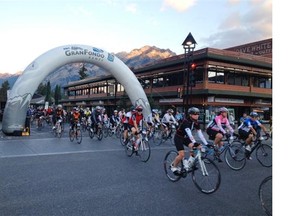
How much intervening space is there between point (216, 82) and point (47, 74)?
2075cm

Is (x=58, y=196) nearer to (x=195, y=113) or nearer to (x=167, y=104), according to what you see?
(x=195, y=113)

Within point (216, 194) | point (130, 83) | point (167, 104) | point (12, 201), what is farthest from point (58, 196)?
point (167, 104)

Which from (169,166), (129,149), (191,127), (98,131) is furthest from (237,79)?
(191,127)

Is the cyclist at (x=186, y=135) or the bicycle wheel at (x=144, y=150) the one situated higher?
the cyclist at (x=186, y=135)

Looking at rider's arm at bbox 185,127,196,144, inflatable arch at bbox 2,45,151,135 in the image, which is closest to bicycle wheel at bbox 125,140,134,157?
rider's arm at bbox 185,127,196,144

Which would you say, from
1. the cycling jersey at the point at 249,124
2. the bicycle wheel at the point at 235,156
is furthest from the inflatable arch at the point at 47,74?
the bicycle wheel at the point at 235,156

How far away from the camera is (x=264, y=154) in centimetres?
885

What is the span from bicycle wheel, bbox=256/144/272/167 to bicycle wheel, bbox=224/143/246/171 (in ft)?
1.95

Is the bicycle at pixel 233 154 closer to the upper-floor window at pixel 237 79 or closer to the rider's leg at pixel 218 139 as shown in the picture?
the rider's leg at pixel 218 139

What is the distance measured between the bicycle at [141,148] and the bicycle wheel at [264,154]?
3.64 meters

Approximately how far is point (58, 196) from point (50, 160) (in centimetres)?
432

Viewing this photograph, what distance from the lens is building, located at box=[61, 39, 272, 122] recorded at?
1241 inches

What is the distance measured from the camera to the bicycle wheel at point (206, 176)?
5703mm

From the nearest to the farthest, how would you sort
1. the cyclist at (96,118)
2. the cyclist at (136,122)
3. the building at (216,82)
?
the cyclist at (136,122)
the cyclist at (96,118)
the building at (216,82)
